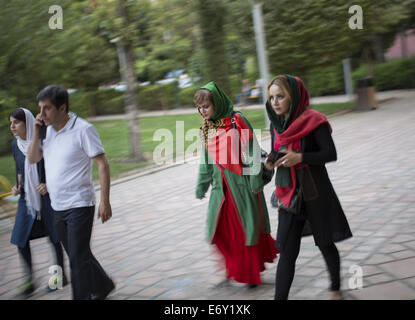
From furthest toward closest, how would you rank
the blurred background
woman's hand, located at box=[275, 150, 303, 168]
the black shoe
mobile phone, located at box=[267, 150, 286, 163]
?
the blurred background, the black shoe, mobile phone, located at box=[267, 150, 286, 163], woman's hand, located at box=[275, 150, 303, 168]

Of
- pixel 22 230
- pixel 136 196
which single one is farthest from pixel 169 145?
pixel 22 230

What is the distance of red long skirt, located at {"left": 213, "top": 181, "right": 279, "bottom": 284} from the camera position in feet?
14.2

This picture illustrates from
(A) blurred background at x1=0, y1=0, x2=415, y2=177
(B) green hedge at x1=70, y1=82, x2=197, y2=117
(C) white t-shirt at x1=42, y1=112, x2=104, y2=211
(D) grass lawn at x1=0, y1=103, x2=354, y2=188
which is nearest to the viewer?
(C) white t-shirt at x1=42, y1=112, x2=104, y2=211

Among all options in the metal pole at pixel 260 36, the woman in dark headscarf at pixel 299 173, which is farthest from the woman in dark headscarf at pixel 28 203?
the metal pole at pixel 260 36

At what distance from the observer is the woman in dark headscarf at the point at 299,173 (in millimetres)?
3557

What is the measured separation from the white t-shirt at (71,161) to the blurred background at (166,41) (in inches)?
241

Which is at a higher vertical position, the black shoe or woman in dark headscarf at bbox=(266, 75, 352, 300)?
woman in dark headscarf at bbox=(266, 75, 352, 300)

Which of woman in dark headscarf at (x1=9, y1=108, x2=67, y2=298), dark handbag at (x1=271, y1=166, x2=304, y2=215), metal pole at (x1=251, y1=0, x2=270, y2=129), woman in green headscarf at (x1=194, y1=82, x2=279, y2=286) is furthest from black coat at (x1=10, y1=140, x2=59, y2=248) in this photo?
metal pole at (x1=251, y1=0, x2=270, y2=129)

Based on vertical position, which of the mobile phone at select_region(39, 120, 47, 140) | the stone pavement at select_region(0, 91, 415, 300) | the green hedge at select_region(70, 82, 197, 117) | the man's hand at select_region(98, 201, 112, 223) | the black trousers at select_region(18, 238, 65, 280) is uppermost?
the green hedge at select_region(70, 82, 197, 117)

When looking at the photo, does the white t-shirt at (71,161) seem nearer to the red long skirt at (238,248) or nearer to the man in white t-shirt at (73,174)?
the man in white t-shirt at (73,174)

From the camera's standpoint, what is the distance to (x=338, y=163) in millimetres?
9641

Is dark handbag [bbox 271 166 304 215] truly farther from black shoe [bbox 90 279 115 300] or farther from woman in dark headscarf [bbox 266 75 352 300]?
black shoe [bbox 90 279 115 300]

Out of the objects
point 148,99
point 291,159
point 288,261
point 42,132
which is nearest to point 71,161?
point 42,132

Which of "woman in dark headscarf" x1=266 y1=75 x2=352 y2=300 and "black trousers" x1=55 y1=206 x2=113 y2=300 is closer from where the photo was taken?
"woman in dark headscarf" x1=266 y1=75 x2=352 y2=300
